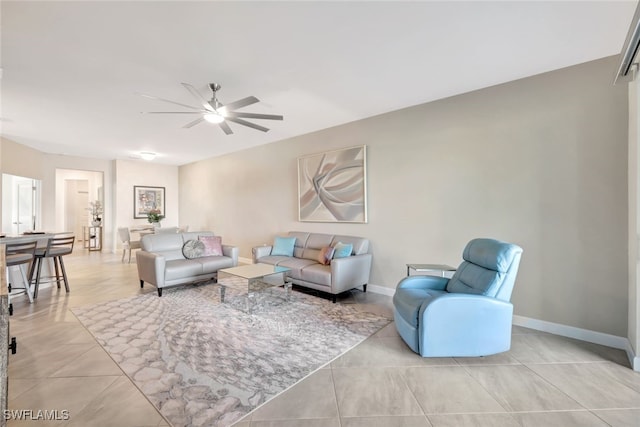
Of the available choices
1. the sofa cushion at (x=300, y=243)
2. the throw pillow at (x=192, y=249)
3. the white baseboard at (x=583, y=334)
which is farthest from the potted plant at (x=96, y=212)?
the white baseboard at (x=583, y=334)

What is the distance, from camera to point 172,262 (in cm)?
443

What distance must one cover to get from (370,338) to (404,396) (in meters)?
0.86

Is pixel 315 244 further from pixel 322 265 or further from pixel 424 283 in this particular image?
pixel 424 283

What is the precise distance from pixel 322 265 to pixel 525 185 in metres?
2.80

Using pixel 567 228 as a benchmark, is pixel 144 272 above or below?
below

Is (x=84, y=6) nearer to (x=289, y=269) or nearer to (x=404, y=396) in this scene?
(x=289, y=269)

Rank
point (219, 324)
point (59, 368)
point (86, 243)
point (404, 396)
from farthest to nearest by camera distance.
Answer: point (86, 243) → point (219, 324) → point (59, 368) → point (404, 396)

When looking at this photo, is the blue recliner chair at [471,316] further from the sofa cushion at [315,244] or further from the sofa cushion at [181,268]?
the sofa cushion at [181,268]

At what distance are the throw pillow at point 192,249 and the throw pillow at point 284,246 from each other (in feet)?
4.20

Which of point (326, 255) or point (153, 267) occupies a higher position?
point (326, 255)

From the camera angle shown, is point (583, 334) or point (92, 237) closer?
point (583, 334)

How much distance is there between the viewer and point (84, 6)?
1962 millimetres

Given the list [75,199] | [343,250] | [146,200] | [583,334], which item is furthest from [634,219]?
[75,199]

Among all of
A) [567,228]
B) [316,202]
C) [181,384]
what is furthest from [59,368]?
[567,228]
